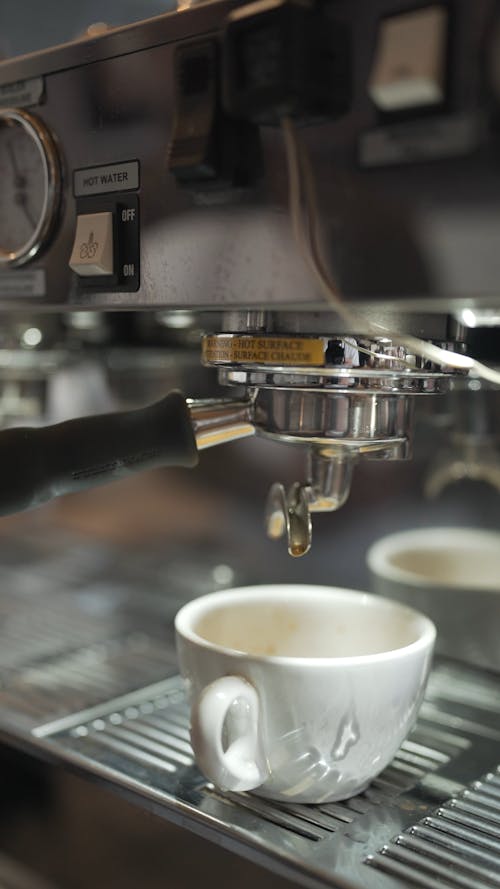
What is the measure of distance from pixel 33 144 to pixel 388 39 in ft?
0.66

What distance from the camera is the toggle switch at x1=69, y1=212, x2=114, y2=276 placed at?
1.30 feet

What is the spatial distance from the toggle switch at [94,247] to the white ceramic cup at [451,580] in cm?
33

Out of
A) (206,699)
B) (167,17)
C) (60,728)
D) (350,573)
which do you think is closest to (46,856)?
(60,728)

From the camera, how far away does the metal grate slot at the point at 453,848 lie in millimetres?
389

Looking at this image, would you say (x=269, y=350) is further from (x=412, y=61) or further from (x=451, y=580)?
(x=451, y=580)

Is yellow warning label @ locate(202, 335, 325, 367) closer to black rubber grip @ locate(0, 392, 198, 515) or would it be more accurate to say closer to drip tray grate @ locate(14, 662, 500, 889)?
black rubber grip @ locate(0, 392, 198, 515)

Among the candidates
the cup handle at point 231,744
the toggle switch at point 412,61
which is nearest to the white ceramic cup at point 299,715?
the cup handle at point 231,744

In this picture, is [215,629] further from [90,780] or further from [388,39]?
[388,39]

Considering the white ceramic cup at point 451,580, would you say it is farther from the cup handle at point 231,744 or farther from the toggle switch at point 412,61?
the toggle switch at point 412,61

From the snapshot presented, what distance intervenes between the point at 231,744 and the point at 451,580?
0.30m

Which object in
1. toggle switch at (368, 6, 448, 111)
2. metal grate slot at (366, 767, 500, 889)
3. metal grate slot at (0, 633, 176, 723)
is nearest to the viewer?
toggle switch at (368, 6, 448, 111)

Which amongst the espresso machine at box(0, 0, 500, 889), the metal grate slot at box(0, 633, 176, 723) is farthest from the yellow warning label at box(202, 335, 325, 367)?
the metal grate slot at box(0, 633, 176, 723)

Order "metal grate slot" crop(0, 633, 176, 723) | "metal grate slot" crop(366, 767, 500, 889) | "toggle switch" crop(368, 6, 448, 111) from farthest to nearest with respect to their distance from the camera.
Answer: "metal grate slot" crop(0, 633, 176, 723) < "metal grate slot" crop(366, 767, 500, 889) < "toggle switch" crop(368, 6, 448, 111)

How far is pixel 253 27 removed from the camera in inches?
12.3
